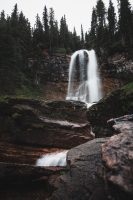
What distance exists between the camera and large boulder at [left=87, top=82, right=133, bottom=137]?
47.3 ft

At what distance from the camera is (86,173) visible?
9.05m

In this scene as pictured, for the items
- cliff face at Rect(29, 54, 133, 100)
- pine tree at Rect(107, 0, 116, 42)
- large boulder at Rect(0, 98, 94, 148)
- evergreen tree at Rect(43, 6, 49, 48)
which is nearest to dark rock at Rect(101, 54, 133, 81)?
cliff face at Rect(29, 54, 133, 100)

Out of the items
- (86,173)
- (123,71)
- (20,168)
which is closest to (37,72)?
(123,71)

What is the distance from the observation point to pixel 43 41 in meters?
59.9

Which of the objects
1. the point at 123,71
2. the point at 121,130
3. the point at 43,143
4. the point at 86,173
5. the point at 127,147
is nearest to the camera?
the point at 127,147

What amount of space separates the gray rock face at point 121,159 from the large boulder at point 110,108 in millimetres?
7384

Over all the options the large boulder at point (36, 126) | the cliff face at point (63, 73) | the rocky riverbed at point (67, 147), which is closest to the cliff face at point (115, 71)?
the cliff face at point (63, 73)

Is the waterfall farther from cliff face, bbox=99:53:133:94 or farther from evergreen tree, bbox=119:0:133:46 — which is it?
evergreen tree, bbox=119:0:133:46

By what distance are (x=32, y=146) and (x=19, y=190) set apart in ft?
28.6

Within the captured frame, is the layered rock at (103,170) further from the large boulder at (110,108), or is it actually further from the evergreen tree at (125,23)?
the evergreen tree at (125,23)

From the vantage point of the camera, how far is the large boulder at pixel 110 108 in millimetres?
14422

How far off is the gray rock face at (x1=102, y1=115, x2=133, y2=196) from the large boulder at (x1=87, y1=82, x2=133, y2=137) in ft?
24.2

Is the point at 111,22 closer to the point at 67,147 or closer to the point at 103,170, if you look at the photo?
the point at 67,147

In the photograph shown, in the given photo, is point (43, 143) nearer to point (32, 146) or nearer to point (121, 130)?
point (32, 146)
